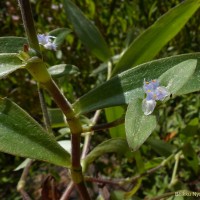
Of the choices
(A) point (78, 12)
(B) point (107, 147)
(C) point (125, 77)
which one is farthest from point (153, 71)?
(A) point (78, 12)

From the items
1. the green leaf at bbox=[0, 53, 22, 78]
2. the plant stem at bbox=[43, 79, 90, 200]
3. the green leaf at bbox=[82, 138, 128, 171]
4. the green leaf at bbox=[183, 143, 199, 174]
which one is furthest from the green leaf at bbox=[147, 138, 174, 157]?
the green leaf at bbox=[0, 53, 22, 78]

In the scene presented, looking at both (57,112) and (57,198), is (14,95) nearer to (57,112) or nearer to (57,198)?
(57,112)

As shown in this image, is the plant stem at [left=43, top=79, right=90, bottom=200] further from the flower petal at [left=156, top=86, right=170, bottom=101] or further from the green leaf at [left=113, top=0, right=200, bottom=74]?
the green leaf at [left=113, top=0, right=200, bottom=74]

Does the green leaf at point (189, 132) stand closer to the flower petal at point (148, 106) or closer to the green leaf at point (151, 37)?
the green leaf at point (151, 37)

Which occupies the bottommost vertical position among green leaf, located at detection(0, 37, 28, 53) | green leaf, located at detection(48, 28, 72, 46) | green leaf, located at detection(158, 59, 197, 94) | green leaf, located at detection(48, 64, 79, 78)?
green leaf, located at detection(48, 64, 79, 78)

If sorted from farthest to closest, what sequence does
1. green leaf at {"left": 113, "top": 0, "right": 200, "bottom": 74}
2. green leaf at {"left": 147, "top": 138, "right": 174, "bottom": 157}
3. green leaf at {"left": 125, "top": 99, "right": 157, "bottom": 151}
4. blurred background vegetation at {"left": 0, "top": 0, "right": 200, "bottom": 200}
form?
blurred background vegetation at {"left": 0, "top": 0, "right": 200, "bottom": 200}, green leaf at {"left": 147, "top": 138, "right": 174, "bottom": 157}, green leaf at {"left": 113, "top": 0, "right": 200, "bottom": 74}, green leaf at {"left": 125, "top": 99, "right": 157, "bottom": 151}

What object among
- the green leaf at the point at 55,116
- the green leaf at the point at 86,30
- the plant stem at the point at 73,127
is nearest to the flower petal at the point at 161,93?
the plant stem at the point at 73,127

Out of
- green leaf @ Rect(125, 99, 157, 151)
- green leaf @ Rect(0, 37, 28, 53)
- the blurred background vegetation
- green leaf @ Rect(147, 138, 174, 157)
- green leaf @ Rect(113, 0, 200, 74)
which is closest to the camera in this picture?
green leaf @ Rect(125, 99, 157, 151)
